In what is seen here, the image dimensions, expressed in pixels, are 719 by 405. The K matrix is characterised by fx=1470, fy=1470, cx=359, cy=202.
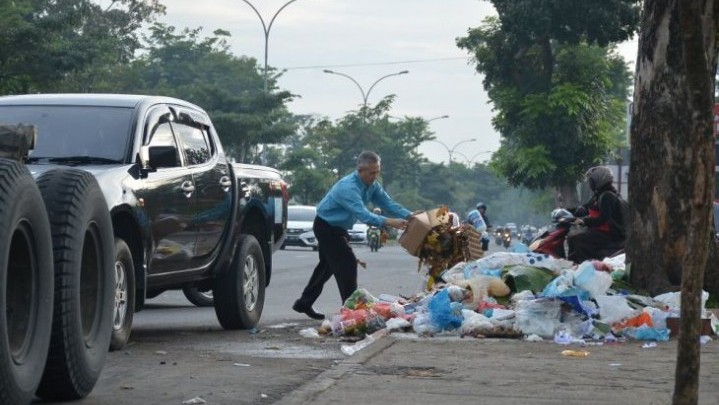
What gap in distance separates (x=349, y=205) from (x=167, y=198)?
2876 millimetres

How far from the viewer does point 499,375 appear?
346 inches

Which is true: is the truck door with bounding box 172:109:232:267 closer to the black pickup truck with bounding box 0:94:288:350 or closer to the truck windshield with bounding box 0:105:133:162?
the black pickup truck with bounding box 0:94:288:350

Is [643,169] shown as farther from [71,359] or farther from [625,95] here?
[625,95]

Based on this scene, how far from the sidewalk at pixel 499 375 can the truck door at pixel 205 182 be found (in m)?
1.74

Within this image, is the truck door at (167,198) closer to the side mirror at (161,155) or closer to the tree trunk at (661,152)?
the side mirror at (161,155)

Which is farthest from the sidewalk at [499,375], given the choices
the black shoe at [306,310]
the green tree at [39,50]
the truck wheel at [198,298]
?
the green tree at [39,50]

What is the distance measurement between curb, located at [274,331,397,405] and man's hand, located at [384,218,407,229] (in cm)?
207

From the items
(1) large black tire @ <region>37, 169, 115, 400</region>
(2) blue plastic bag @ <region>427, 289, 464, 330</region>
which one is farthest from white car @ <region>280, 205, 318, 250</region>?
(1) large black tire @ <region>37, 169, 115, 400</region>

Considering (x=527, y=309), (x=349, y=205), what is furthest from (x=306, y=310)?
(x=527, y=309)

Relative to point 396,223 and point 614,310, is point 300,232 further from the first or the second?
point 614,310

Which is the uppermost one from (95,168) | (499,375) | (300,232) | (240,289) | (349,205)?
(95,168)

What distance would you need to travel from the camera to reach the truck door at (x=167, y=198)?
1034cm

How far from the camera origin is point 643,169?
12875 millimetres

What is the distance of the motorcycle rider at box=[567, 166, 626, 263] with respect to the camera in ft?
48.0
